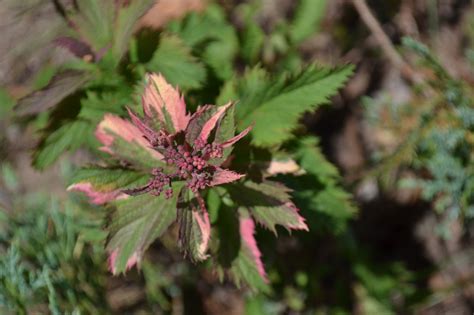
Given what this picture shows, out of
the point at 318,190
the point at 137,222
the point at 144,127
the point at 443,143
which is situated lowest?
the point at 443,143

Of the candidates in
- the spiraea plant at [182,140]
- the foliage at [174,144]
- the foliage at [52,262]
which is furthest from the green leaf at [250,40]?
the foliage at [52,262]

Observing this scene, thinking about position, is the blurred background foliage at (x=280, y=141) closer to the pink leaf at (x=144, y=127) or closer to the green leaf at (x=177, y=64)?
the green leaf at (x=177, y=64)

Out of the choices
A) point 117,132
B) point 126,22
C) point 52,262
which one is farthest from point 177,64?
point 52,262

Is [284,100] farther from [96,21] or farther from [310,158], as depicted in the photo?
[96,21]

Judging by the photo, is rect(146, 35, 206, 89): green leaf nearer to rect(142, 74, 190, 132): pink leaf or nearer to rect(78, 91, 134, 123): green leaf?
rect(78, 91, 134, 123): green leaf

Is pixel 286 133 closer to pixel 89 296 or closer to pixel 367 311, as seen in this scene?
pixel 89 296

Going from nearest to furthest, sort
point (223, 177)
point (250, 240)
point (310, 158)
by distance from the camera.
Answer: point (223, 177) < point (250, 240) < point (310, 158)
